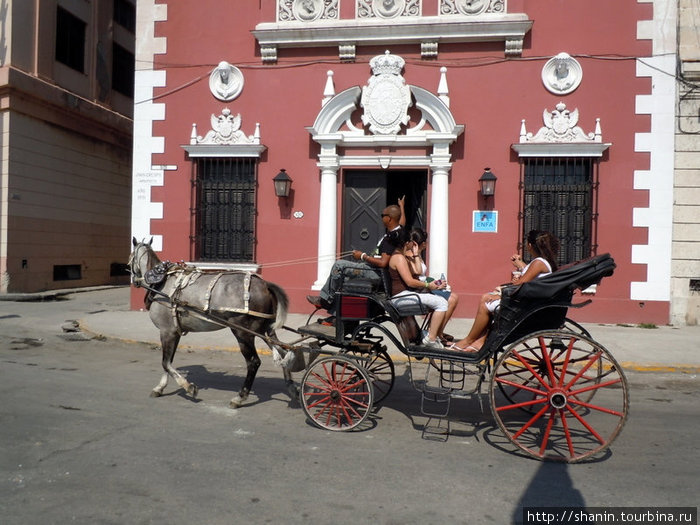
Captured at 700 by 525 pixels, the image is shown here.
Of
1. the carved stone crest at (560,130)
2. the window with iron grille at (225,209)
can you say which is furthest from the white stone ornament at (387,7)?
the window with iron grille at (225,209)

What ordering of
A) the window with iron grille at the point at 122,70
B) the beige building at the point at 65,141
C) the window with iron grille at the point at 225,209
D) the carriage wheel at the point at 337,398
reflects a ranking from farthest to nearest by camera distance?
the window with iron grille at the point at 122,70
the beige building at the point at 65,141
the window with iron grille at the point at 225,209
the carriage wheel at the point at 337,398

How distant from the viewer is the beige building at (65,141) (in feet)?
46.9

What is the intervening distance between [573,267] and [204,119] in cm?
932

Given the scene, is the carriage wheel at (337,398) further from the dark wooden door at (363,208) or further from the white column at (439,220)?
→ the dark wooden door at (363,208)

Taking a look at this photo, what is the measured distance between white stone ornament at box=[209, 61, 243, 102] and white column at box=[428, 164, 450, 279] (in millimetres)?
4618

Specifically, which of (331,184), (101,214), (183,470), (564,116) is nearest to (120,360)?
(183,470)

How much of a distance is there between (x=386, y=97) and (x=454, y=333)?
199 inches

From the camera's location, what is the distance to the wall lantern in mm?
10297

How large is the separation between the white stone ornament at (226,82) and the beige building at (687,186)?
8.96 meters

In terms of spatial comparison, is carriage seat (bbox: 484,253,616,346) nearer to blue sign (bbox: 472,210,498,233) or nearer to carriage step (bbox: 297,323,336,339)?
carriage step (bbox: 297,323,336,339)

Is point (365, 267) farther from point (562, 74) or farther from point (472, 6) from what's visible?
point (472, 6)

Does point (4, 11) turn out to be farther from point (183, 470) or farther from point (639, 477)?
point (639, 477)

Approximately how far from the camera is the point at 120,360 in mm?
7535

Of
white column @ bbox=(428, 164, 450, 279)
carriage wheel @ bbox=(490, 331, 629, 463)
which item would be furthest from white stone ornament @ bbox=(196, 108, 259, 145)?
carriage wheel @ bbox=(490, 331, 629, 463)
